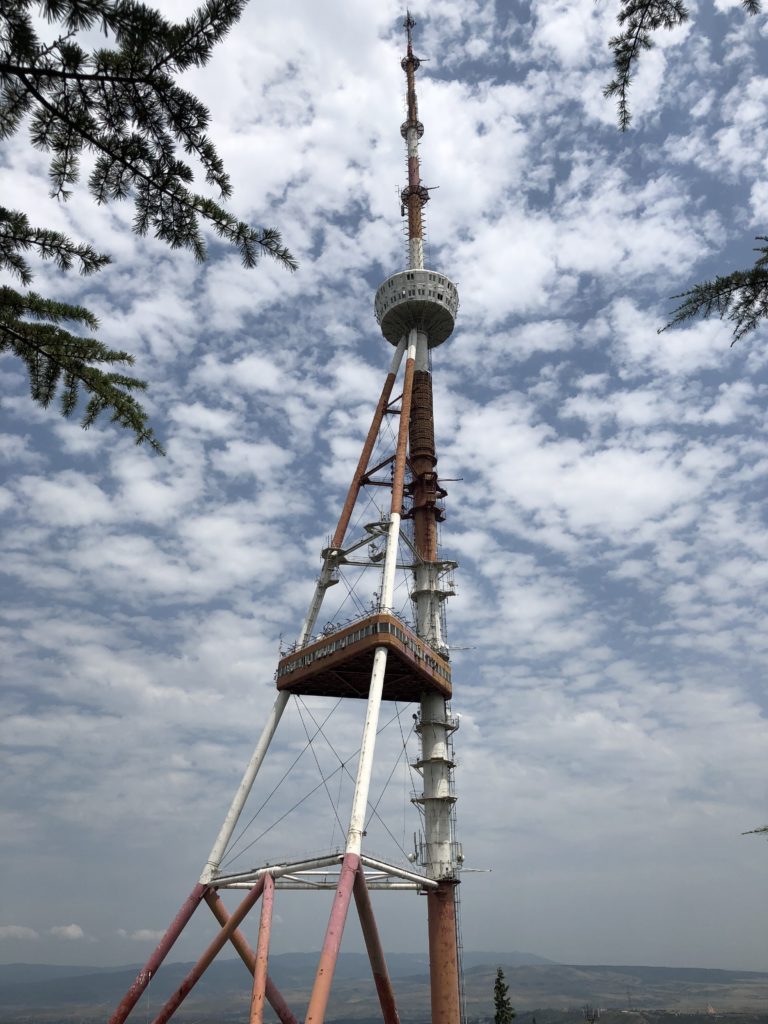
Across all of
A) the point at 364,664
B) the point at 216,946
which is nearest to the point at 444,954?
the point at 216,946

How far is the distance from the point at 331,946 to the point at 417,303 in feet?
138

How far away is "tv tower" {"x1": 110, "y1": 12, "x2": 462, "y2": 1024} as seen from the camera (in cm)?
3703

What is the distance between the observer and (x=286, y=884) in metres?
39.0

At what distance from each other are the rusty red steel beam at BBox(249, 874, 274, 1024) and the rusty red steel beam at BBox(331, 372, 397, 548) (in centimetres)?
2143

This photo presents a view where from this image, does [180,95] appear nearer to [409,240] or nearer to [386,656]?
[386,656]

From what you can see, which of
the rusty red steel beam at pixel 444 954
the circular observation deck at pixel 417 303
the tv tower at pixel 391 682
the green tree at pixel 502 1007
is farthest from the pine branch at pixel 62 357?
the green tree at pixel 502 1007

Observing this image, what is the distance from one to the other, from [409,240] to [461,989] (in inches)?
2001

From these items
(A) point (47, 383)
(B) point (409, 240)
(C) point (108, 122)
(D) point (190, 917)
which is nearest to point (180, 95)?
(C) point (108, 122)

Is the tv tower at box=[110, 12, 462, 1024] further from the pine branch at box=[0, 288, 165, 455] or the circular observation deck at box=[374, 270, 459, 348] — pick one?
the pine branch at box=[0, 288, 165, 455]

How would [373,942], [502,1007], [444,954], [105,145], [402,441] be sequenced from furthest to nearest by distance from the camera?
[502,1007] → [402,441] → [444,954] → [373,942] → [105,145]

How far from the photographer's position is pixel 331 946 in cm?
3244

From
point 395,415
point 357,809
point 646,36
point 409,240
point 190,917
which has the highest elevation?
point 409,240

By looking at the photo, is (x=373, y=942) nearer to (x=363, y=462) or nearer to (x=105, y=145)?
(x=363, y=462)

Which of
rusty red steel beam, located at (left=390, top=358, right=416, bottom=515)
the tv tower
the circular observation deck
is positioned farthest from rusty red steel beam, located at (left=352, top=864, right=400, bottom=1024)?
the circular observation deck
